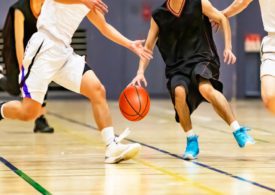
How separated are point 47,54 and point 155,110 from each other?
27.3 feet

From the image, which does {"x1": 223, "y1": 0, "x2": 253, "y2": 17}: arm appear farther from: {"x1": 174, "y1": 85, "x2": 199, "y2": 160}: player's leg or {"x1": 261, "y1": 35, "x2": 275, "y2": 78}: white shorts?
{"x1": 174, "y1": 85, "x2": 199, "y2": 160}: player's leg

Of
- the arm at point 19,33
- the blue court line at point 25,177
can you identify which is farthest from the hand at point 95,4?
the arm at point 19,33

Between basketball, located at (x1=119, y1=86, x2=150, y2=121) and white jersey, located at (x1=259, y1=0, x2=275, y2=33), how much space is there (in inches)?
52.9

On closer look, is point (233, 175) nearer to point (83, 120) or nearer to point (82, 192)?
point (82, 192)

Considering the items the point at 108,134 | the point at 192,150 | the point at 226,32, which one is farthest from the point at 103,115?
the point at 226,32

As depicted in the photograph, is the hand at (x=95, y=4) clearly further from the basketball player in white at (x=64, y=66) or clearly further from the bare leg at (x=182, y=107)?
the bare leg at (x=182, y=107)

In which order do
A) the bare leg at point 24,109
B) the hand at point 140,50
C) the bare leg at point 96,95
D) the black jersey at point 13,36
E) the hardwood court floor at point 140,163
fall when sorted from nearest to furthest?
the hardwood court floor at point 140,163 < the hand at point 140,50 < the bare leg at point 96,95 < the bare leg at point 24,109 < the black jersey at point 13,36

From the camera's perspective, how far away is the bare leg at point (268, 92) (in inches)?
290

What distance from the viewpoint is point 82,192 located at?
5785 millimetres

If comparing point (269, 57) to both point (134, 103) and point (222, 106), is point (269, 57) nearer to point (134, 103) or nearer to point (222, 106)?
point (222, 106)

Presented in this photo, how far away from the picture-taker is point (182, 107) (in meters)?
7.85

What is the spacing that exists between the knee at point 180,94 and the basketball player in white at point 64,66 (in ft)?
2.20

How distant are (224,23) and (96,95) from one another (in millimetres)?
1449

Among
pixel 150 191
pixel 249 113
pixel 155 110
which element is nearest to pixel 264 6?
pixel 150 191
